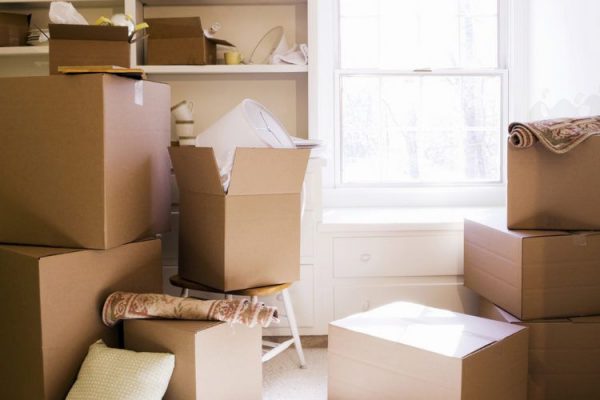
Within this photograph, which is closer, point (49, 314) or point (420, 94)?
point (49, 314)

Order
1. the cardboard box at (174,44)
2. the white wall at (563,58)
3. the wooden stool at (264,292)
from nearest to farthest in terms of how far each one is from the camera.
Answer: the wooden stool at (264,292) < the white wall at (563,58) < the cardboard box at (174,44)

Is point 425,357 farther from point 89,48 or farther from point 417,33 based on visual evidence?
point 417,33

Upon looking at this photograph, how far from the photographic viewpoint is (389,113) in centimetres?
333

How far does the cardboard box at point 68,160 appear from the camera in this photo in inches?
75.1

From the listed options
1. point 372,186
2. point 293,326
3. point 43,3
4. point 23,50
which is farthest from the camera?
point 372,186

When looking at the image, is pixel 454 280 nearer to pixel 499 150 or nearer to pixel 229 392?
pixel 499 150

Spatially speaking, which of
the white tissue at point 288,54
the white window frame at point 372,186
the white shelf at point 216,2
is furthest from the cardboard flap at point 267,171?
the white shelf at point 216,2

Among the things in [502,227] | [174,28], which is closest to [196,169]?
[174,28]

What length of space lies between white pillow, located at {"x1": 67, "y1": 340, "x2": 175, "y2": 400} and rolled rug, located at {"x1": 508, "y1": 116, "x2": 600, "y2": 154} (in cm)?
128

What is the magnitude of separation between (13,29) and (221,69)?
1.02 m

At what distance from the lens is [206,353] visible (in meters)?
1.81

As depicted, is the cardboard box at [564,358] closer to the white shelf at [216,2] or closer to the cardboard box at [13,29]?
the white shelf at [216,2]

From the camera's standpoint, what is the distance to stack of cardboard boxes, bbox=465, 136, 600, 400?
2072mm

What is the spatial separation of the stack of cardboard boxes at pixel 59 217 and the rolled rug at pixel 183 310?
0.27 ft
